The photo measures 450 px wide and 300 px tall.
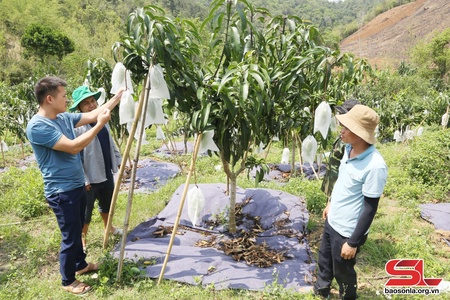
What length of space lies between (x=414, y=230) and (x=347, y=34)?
5865 cm

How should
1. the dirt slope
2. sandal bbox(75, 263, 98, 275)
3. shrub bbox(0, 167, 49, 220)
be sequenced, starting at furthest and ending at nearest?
the dirt slope, shrub bbox(0, 167, 49, 220), sandal bbox(75, 263, 98, 275)

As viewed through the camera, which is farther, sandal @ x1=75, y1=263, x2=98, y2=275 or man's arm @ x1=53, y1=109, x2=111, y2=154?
sandal @ x1=75, y1=263, x2=98, y2=275

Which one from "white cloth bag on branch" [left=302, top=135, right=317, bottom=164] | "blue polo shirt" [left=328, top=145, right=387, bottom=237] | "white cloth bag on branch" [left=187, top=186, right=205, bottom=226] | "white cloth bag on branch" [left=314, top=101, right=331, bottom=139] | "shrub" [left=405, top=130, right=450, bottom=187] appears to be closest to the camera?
"blue polo shirt" [left=328, top=145, right=387, bottom=237]

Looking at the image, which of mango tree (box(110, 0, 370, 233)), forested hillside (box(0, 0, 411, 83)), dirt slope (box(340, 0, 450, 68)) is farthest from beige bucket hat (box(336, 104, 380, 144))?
dirt slope (box(340, 0, 450, 68))

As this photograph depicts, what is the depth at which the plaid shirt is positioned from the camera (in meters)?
2.32

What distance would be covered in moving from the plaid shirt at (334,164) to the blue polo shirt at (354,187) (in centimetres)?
57

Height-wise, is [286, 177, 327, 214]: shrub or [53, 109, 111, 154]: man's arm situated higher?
[53, 109, 111, 154]: man's arm

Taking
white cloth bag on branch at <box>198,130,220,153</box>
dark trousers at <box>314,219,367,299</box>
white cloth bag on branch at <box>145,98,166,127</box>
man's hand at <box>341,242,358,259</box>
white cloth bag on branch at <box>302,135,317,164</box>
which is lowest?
dark trousers at <box>314,219,367,299</box>

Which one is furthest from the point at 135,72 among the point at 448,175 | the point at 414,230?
the point at 448,175

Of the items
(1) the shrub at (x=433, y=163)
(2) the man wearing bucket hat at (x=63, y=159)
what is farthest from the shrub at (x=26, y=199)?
(1) the shrub at (x=433, y=163)

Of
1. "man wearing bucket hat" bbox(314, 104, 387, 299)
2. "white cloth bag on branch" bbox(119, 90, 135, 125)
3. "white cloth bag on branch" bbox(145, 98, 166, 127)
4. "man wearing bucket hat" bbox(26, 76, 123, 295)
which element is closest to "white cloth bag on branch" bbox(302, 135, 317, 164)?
"man wearing bucket hat" bbox(314, 104, 387, 299)

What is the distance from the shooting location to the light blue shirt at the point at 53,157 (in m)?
1.75

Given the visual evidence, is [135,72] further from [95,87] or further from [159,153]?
[159,153]

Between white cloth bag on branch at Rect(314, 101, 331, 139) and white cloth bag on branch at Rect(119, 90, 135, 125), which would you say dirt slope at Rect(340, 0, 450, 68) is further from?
white cloth bag on branch at Rect(119, 90, 135, 125)
